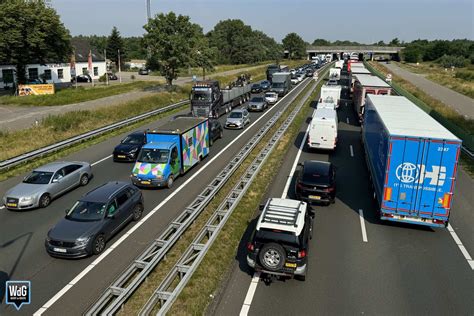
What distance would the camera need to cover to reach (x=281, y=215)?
11.3 meters

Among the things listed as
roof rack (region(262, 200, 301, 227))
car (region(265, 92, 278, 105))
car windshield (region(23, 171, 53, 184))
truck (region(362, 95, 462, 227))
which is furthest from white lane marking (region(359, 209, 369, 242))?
car (region(265, 92, 278, 105))

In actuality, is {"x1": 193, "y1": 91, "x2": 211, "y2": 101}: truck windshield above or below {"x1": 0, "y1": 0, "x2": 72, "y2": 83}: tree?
below

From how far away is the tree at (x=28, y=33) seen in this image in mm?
43188

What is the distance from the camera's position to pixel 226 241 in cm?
1316

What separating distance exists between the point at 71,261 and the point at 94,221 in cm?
147

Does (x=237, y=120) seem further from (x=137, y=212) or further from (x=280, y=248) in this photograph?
(x=280, y=248)

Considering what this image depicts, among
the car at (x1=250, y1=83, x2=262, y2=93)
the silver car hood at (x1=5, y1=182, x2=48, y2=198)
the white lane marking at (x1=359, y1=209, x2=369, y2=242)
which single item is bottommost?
the white lane marking at (x1=359, y1=209, x2=369, y2=242)

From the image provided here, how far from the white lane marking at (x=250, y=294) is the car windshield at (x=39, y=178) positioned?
1121 cm

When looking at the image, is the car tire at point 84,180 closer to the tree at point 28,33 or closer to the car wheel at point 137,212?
the car wheel at point 137,212

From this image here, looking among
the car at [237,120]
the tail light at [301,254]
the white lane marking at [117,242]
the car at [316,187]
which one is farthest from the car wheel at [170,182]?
the car at [237,120]

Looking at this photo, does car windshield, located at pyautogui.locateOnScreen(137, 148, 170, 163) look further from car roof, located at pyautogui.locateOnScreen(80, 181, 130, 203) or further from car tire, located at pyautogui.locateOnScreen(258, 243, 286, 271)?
car tire, located at pyautogui.locateOnScreen(258, 243, 286, 271)

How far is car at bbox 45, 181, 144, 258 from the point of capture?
12.0m

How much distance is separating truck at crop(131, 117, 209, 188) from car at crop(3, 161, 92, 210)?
2.92 m

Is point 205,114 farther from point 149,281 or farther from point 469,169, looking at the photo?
point 149,281
